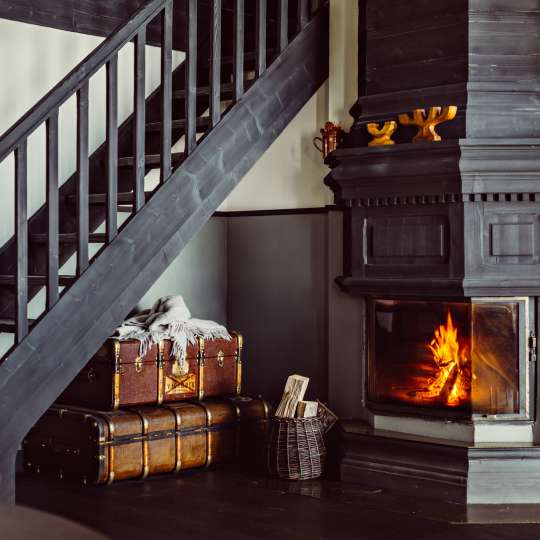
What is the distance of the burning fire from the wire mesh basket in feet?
2.07

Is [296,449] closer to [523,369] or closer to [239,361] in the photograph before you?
[239,361]

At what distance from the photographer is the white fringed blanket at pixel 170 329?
527cm

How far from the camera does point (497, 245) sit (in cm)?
485

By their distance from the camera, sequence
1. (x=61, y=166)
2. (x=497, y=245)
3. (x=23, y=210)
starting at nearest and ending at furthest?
(x=23, y=210), (x=497, y=245), (x=61, y=166)

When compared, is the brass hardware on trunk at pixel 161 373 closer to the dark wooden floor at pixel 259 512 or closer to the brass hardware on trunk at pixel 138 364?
the brass hardware on trunk at pixel 138 364

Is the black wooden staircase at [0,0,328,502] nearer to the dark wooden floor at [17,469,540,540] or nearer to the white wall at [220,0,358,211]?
the white wall at [220,0,358,211]

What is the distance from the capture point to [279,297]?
6.09 metres

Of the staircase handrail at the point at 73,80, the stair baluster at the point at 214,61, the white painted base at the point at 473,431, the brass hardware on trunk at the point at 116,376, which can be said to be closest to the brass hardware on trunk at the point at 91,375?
the brass hardware on trunk at the point at 116,376

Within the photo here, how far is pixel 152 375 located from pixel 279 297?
1157 millimetres

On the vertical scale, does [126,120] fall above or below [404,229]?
above

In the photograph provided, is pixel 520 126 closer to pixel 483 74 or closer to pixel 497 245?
pixel 483 74

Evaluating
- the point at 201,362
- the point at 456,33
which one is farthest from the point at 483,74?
the point at 201,362

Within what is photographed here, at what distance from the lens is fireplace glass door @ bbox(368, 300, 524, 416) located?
489 centimetres

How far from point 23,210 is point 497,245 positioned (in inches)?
93.9
